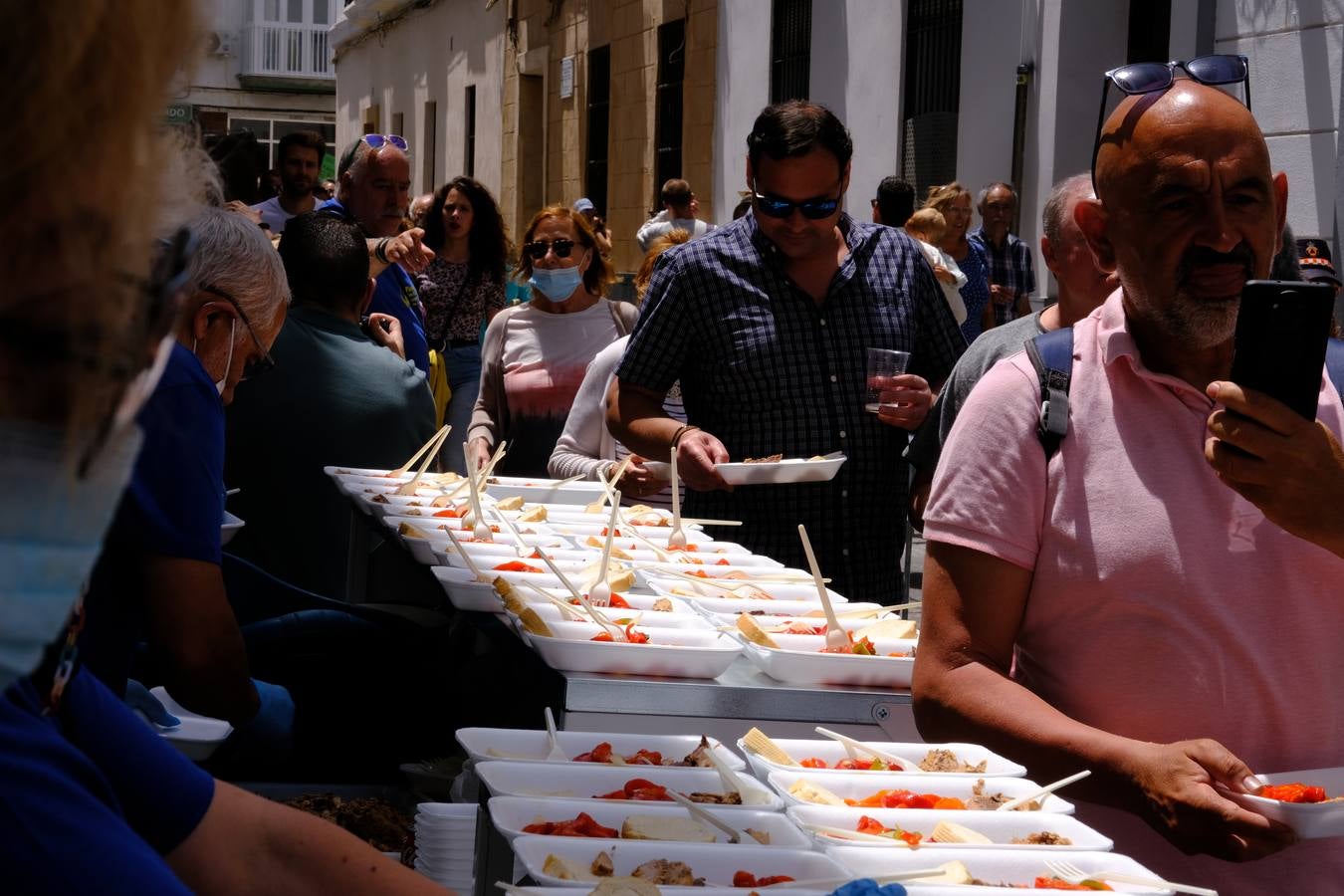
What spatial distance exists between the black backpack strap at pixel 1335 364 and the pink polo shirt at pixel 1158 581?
0.7 inches

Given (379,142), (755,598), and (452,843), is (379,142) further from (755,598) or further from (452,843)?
(452,843)

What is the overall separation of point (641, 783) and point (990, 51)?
10.3 metres

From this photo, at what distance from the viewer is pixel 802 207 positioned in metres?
4.38

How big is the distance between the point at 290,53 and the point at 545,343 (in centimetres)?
3912

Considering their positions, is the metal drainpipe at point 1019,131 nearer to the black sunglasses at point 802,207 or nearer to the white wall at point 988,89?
the white wall at point 988,89

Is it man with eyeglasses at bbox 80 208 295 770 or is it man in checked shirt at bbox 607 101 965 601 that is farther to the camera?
man in checked shirt at bbox 607 101 965 601

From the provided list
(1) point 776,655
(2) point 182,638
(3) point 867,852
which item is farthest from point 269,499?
(3) point 867,852

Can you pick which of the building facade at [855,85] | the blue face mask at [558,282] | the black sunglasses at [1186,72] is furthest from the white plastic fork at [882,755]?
the building facade at [855,85]

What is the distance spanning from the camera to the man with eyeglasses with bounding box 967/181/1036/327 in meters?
10.8

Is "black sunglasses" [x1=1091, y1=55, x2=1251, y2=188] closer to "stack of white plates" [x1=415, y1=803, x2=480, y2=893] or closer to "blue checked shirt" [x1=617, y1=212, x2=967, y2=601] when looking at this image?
"stack of white plates" [x1=415, y1=803, x2=480, y2=893]

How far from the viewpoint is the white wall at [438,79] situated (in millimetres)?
25578

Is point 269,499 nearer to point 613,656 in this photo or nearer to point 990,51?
point 613,656

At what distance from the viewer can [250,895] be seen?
1497mm

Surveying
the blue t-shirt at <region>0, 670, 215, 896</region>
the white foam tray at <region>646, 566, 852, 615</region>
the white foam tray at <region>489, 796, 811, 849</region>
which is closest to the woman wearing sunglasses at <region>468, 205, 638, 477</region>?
the white foam tray at <region>646, 566, 852, 615</region>
